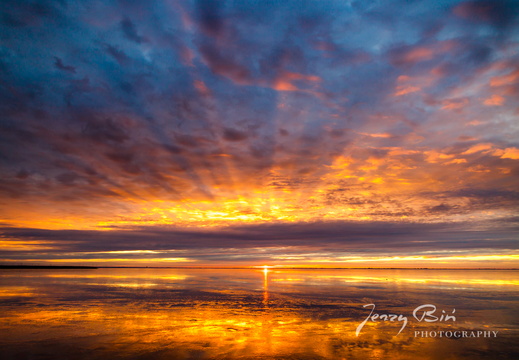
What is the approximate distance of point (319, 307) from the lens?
24406mm

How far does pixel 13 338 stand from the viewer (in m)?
14.6

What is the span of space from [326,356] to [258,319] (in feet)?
25.6

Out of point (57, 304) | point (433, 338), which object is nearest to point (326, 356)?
point (433, 338)

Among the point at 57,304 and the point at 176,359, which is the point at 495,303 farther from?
the point at 57,304

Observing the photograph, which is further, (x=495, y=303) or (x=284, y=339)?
(x=495, y=303)

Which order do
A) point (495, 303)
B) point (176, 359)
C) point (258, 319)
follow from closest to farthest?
point (176, 359), point (258, 319), point (495, 303)

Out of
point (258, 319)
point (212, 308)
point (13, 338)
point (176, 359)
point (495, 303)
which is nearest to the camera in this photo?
point (176, 359)

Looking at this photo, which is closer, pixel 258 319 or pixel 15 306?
pixel 258 319

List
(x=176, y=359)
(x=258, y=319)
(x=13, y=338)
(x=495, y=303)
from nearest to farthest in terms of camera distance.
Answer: (x=176, y=359)
(x=13, y=338)
(x=258, y=319)
(x=495, y=303)

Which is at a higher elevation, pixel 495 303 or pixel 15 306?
pixel 15 306

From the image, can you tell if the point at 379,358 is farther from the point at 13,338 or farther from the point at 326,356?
the point at 13,338

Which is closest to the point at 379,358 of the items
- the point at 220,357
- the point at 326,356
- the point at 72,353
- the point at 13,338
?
the point at 326,356

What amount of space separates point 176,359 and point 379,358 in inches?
303

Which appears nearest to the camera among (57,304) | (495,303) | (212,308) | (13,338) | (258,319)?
(13,338)
